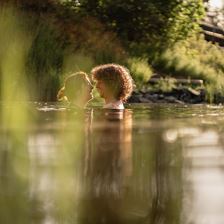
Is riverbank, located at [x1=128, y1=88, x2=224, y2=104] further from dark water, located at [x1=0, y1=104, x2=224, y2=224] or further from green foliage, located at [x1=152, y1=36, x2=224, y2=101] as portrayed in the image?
dark water, located at [x1=0, y1=104, x2=224, y2=224]

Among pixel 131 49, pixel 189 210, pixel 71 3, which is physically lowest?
pixel 189 210

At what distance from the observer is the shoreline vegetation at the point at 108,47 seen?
13562 mm

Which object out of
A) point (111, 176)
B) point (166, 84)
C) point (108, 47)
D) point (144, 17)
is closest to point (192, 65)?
point (144, 17)

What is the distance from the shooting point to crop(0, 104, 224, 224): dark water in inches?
101

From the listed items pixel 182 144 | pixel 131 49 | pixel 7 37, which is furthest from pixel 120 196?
pixel 131 49

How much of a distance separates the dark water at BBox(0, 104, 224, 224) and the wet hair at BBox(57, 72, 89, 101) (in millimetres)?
3229

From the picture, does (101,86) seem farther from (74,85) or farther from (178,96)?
(178,96)

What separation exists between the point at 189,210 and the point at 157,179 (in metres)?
0.54

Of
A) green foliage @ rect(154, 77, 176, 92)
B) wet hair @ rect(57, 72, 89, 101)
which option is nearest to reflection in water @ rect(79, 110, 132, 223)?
wet hair @ rect(57, 72, 89, 101)

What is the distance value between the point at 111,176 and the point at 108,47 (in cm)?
1329

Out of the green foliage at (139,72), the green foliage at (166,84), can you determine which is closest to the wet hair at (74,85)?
the green foliage at (139,72)

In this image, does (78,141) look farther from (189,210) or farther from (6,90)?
(6,90)

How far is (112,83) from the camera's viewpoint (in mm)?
7969

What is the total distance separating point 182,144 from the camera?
446cm
